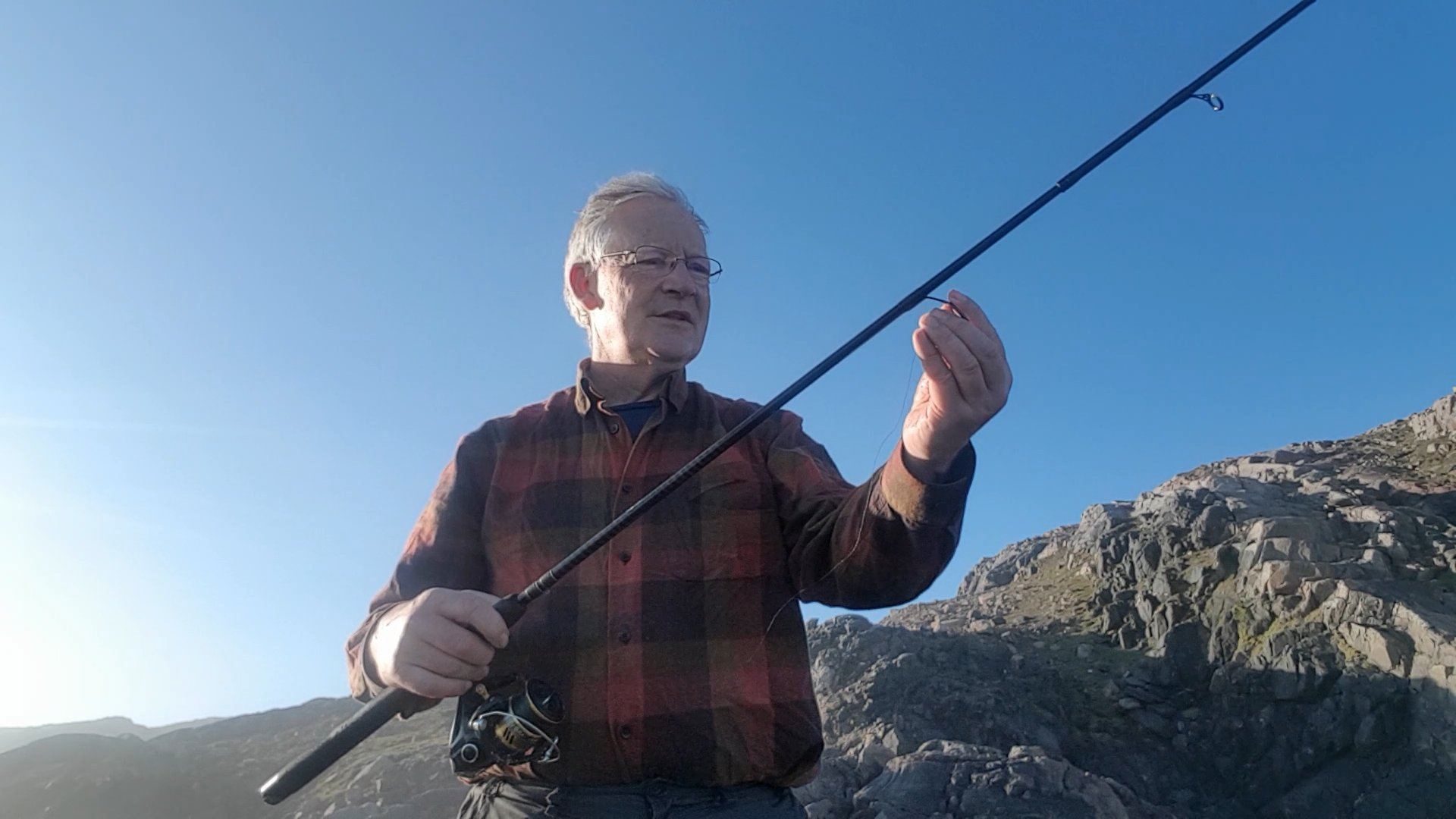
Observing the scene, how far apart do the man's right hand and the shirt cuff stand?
1.18 metres

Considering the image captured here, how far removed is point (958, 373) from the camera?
7.61 ft

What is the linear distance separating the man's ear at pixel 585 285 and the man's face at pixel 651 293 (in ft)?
0.16

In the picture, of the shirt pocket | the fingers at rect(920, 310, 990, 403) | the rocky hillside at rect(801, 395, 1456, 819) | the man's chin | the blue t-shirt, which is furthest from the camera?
the rocky hillside at rect(801, 395, 1456, 819)

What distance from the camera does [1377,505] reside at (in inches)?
622

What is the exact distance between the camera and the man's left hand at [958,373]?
7.60 feet

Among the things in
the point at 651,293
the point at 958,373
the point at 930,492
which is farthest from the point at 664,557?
the point at 958,373

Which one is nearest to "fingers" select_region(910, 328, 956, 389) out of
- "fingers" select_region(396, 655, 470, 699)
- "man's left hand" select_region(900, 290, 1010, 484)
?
"man's left hand" select_region(900, 290, 1010, 484)

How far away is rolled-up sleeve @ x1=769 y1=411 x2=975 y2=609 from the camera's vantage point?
2.59 metres

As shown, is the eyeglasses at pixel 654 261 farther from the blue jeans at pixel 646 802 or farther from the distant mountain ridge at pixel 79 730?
the distant mountain ridge at pixel 79 730

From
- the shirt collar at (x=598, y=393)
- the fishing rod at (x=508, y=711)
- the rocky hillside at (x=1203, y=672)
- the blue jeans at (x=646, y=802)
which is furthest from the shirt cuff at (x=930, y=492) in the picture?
the rocky hillside at (x=1203, y=672)

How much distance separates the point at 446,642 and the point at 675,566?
0.77 meters

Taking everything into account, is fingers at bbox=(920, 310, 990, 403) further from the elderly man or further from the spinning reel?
the spinning reel

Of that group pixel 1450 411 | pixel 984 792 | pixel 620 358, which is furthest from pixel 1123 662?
pixel 620 358

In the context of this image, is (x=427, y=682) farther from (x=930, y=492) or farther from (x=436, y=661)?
(x=930, y=492)
